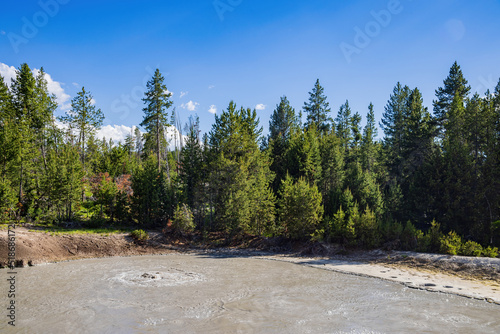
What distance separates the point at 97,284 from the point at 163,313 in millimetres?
5660

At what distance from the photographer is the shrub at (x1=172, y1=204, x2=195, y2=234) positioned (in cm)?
2591

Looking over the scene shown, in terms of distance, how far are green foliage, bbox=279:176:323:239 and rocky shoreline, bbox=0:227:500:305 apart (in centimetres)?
146

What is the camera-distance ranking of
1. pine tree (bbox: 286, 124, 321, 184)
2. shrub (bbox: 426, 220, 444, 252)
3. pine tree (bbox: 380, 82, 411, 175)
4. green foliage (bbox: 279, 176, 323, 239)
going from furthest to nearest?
1. pine tree (bbox: 380, 82, 411, 175)
2. pine tree (bbox: 286, 124, 321, 184)
3. green foliage (bbox: 279, 176, 323, 239)
4. shrub (bbox: 426, 220, 444, 252)

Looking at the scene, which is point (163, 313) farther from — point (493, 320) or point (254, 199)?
point (254, 199)

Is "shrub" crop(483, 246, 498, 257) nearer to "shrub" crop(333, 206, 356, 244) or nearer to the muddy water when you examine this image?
the muddy water

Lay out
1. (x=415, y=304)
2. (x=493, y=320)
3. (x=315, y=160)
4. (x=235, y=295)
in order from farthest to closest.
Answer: (x=315, y=160) < (x=235, y=295) < (x=415, y=304) < (x=493, y=320)

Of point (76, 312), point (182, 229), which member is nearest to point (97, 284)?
point (76, 312)

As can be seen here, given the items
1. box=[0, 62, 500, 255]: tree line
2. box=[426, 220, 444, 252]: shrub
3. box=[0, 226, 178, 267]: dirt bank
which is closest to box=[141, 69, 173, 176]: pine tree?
box=[0, 62, 500, 255]: tree line

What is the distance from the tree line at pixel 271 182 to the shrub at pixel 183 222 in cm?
9

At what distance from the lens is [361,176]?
27328mm

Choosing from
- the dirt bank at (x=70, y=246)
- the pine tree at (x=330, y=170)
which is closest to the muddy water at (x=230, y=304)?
the dirt bank at (x=70, y=246)

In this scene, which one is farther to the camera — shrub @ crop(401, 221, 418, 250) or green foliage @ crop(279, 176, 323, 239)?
green foliage @ crop(279, 176, 323, 239)

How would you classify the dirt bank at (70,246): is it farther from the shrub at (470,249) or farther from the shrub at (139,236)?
the shrub at (470,249)

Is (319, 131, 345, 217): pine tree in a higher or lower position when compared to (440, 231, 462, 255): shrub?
higher
